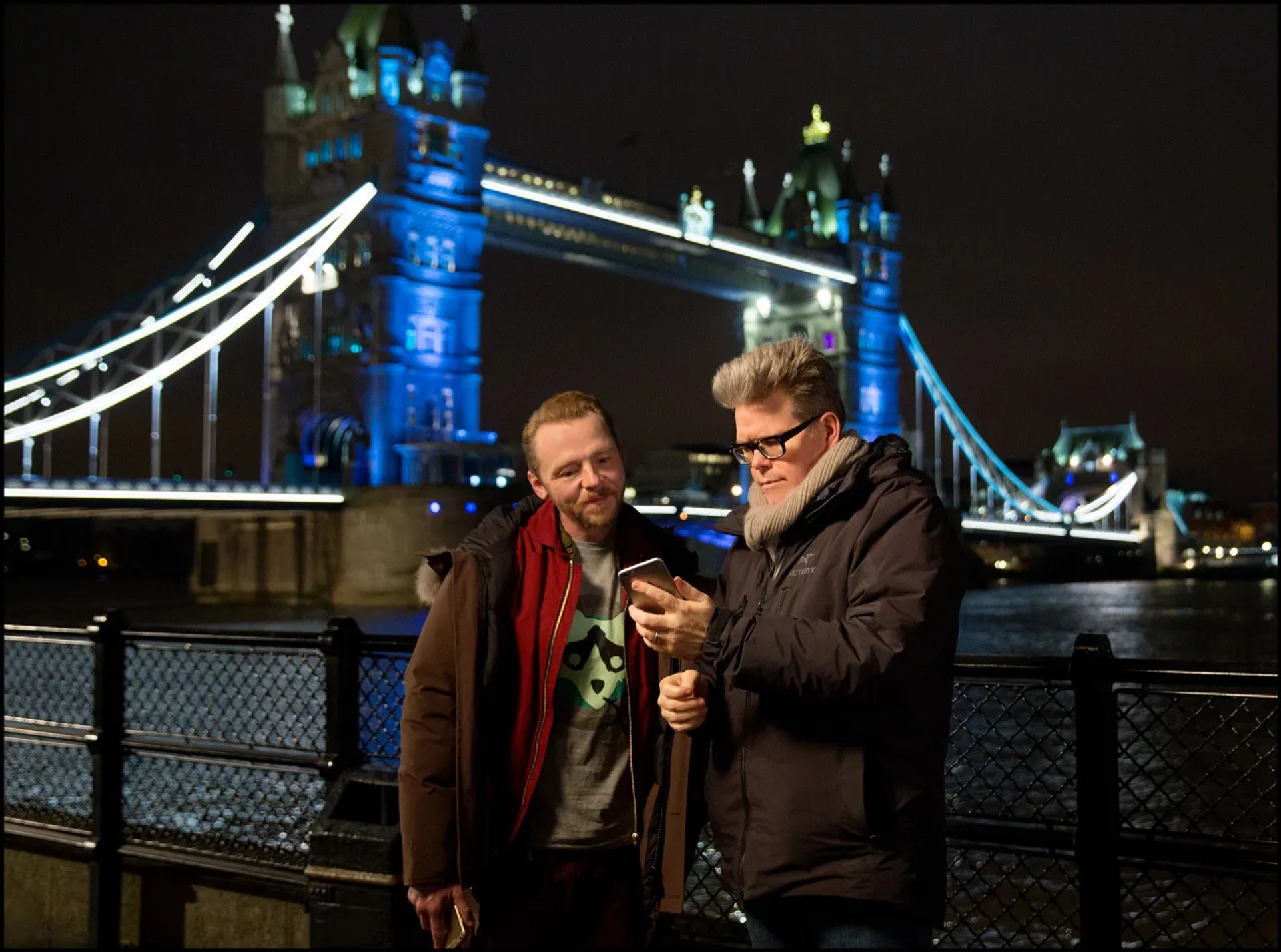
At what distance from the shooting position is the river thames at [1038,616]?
67.6ft

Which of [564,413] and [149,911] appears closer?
[564,413]

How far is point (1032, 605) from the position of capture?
34688 mm

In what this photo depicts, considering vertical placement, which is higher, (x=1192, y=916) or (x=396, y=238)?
(x=396, y=238)

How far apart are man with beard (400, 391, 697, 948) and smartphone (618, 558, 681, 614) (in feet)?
1.03

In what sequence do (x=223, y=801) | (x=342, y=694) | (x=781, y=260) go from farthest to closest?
(x=781, y=260), (x=223, y=801), (x=342, y=694)

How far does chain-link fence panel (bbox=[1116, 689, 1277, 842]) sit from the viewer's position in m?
2.99

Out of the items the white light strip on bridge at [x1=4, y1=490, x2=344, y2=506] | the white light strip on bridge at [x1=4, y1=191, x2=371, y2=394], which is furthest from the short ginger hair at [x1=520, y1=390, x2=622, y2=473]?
the white light strip on bridge at [x1=4, y1=191, x2=371, y2=394]

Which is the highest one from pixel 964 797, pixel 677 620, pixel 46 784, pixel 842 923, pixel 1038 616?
pixel 677 620

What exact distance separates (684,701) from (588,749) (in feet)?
1.36

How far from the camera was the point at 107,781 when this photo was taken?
3.97m

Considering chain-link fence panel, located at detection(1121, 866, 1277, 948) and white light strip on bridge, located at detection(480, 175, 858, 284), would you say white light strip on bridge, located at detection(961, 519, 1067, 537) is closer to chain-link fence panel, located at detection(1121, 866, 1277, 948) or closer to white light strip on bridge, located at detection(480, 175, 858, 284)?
white light strip on bridge, located at detection(480, 175, 858, 284)

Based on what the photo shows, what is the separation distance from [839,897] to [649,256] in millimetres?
40205

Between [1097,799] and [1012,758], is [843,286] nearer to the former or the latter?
[1012,758]

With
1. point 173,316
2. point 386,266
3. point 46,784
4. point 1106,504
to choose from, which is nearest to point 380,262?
point 386,266
